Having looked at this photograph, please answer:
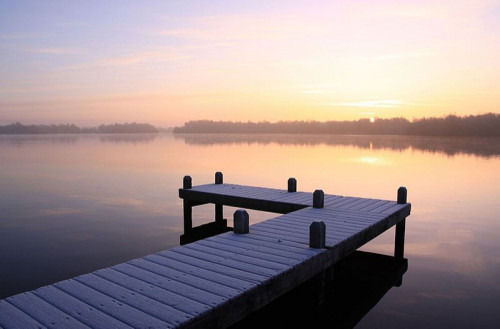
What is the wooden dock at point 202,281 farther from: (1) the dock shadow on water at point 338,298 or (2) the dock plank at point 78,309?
(1) the dock shadow on water at point 338,298

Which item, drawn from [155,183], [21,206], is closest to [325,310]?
[21,206]

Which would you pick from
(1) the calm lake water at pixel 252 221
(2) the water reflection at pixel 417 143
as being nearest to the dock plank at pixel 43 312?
(1) the calm lake water at pixel 252 221

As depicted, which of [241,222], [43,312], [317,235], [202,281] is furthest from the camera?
[241,222]

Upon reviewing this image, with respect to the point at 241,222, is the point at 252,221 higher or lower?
lower

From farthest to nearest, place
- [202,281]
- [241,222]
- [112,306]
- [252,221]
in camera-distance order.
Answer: [252,221] < [241,222] < [202,281] < [112,306]

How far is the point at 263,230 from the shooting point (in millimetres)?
8164

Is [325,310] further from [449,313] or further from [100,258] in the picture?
[100,258]

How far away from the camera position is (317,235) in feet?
22.4

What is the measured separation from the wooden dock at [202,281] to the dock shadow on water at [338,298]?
112 centimetres

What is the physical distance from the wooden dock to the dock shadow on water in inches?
44.1

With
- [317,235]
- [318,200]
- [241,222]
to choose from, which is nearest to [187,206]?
[318,200]

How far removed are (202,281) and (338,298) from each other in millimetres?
4724

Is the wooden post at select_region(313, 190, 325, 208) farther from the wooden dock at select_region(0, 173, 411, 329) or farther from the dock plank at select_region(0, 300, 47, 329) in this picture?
the dock plank at select_region(0, 300, 47, 329)

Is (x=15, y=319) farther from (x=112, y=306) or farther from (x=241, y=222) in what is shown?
(x=241, y=222)
